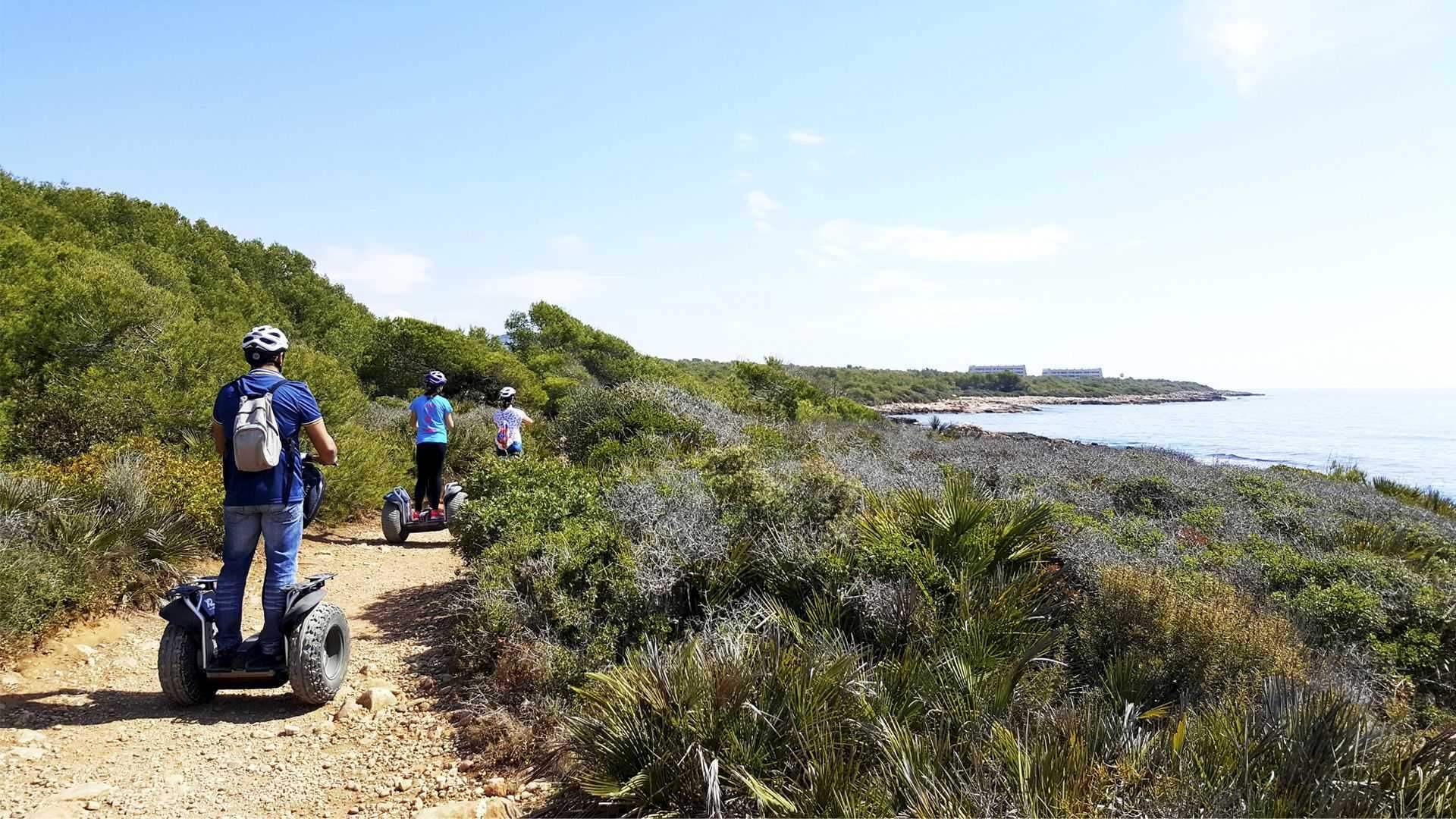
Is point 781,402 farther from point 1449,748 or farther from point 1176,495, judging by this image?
point 1449,748

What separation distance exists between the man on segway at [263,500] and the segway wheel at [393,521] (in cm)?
455

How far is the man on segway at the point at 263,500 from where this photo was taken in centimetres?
388

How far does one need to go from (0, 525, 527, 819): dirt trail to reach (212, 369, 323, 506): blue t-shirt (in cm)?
123

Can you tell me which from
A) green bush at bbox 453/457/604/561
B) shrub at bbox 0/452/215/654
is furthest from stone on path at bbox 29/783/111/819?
green bush at bbox 453/457/604/561

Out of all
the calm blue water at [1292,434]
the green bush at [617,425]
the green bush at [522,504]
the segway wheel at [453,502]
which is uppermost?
the green bush at [617,425]

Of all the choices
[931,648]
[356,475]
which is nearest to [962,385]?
[356,475]

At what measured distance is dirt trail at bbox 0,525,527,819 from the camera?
128 inches

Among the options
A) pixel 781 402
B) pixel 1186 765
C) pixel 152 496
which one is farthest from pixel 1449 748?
pixel 781 402

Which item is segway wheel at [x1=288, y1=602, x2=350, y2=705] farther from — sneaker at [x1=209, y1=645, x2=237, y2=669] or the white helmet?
the white helmet

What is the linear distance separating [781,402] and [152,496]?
1792 cm

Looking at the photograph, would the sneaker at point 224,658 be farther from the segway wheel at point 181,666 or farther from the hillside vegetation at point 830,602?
the hillside vegetation at point 830,602

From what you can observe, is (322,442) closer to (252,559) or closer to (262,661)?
(252,559)

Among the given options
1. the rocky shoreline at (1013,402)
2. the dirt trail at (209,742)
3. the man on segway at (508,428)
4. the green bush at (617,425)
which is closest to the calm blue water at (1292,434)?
the rocky shoreline at (1013,402)

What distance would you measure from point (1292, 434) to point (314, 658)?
4955 cm
